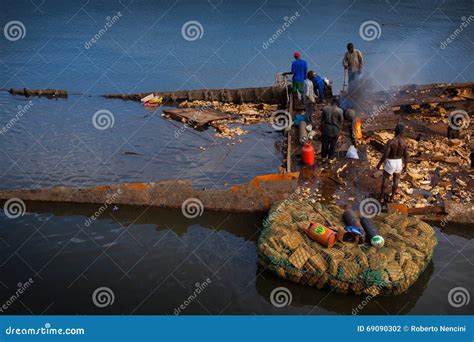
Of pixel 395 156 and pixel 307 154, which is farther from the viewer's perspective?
pixel 307 154

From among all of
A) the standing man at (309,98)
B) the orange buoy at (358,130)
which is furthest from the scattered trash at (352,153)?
the standing man at (309,98)

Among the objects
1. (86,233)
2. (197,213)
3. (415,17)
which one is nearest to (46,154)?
(86,233)

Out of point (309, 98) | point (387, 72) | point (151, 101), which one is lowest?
point (151, 101)

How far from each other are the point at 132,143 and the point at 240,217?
6267mm

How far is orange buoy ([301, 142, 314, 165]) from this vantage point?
12188mm

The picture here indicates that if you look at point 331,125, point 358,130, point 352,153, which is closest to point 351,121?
point 358,130

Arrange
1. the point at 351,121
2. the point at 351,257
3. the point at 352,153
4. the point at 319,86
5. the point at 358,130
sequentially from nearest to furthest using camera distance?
the point at 351,257 → the point at 352,153 → the point at 358,130 → the point at 351,121 → the point at 319,86

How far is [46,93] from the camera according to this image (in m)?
21.3

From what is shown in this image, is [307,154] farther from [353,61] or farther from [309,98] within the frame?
[353,61]

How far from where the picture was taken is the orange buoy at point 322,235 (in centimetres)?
862

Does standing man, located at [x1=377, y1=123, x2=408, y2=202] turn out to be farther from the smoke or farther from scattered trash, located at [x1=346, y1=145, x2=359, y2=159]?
the smoke

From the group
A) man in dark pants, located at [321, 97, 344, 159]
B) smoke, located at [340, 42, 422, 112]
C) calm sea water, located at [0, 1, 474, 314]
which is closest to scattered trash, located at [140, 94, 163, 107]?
calm sea water, located at [0, 1, 474, 314]

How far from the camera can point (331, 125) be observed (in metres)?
11.9

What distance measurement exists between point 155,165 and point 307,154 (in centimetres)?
456
